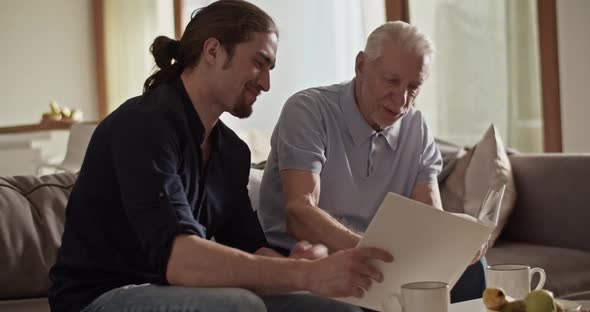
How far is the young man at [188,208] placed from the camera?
1.38m

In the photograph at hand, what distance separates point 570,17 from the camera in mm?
3877

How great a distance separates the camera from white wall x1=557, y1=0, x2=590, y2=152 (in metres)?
3.82

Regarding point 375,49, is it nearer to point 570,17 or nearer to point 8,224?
point 8,224

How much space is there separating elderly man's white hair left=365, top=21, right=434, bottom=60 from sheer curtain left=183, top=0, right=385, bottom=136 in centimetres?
312

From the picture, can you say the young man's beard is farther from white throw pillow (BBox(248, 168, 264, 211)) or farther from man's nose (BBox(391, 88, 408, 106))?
white throw pillow (BBox(248, 168, 264, 211))

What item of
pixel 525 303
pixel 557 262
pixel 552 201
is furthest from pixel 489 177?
pixel 525 303

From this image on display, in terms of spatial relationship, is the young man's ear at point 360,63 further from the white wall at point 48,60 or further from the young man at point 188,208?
the white wall at point 48,60

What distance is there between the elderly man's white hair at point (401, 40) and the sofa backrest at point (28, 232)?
3.29ft

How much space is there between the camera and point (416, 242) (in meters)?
1.36

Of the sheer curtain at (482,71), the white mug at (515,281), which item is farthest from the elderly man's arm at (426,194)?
the sheer curtain at (482,71)

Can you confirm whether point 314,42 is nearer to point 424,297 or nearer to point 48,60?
point 48,60

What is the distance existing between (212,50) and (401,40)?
57 centimetres

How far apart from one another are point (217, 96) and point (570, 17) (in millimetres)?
2667

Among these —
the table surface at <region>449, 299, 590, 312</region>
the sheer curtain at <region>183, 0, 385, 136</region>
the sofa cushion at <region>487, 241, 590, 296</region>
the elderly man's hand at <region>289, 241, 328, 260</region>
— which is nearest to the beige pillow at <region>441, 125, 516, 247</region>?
the sofa cushion at <region>487, 241, 590, 296</region>
